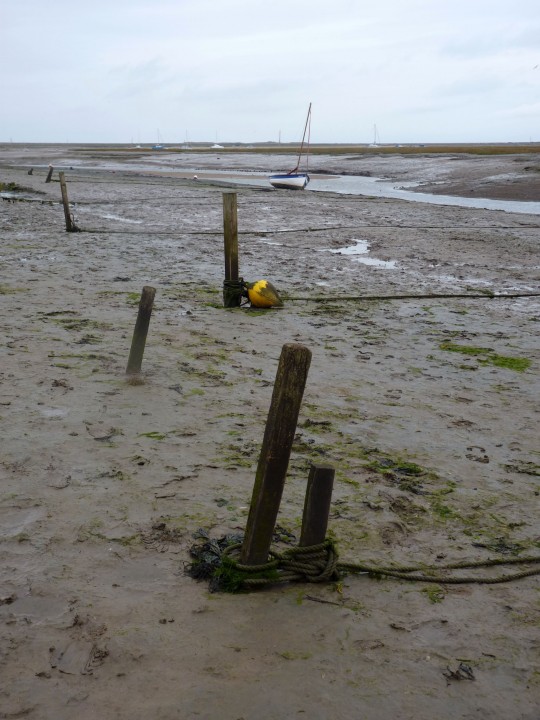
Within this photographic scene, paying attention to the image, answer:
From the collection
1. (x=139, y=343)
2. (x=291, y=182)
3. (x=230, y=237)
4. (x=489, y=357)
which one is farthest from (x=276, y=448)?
(x=291, y=182)

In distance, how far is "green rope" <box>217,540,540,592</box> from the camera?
13.7ft

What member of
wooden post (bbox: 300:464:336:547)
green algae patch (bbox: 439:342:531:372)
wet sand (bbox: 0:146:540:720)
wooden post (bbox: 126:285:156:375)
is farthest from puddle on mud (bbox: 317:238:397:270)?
wooden post (bbox: 300:464:336:547)

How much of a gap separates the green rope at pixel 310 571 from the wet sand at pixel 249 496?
71mm

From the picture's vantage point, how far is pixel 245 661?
3.55 meters

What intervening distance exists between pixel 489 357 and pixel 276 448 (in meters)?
5.69

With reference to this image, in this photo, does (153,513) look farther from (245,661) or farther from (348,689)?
(348,689)

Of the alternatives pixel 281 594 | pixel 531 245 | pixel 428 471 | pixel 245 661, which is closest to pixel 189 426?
pixel 428 471

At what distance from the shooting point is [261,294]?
1102 cm

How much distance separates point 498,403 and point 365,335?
109 inches

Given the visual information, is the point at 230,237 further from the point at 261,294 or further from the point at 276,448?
the point at 276,448

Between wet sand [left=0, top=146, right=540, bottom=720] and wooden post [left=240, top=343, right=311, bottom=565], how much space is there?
316mm

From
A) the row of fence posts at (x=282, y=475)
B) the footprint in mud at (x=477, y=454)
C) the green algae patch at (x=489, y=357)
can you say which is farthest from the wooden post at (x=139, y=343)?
the green algae patch at (x=489, y=357)

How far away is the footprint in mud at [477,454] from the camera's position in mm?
6070

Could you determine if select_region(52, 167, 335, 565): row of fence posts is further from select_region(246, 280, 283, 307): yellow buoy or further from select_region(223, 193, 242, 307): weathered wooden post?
select_region(223, 193, 242, 307): weathered wooden post
